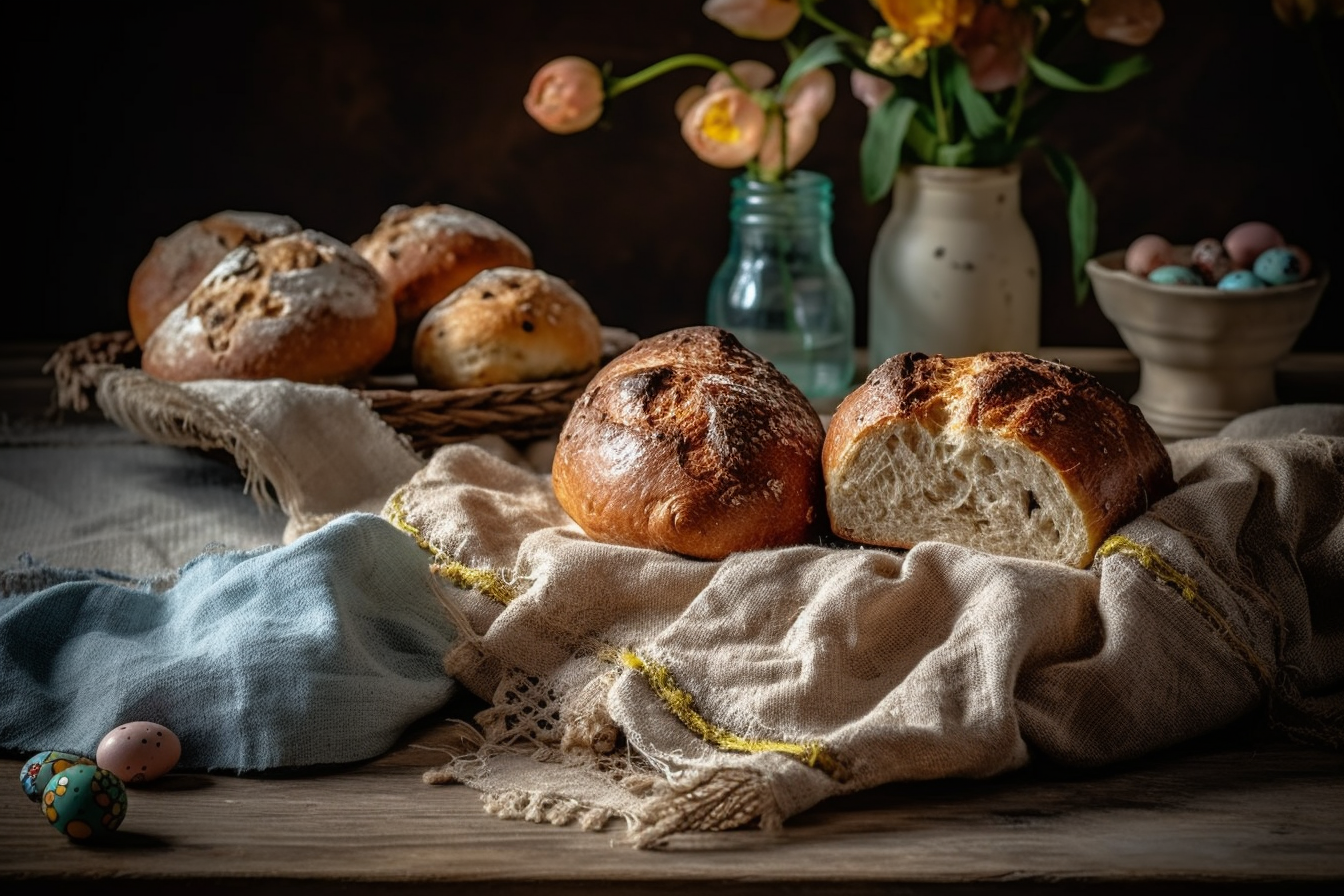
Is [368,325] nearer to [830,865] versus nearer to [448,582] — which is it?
[448,582]

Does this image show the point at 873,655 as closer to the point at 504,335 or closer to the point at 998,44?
the point at 504,335

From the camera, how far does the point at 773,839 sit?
1143 millimetres

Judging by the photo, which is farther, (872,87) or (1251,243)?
(872,87)

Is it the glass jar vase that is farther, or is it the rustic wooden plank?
the glass jar vase

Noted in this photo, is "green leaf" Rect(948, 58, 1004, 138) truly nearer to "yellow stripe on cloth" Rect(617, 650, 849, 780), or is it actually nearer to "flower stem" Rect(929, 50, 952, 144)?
"flower stem" Rect(929, 50, 952, 144)

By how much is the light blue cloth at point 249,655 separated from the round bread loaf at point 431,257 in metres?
0.73

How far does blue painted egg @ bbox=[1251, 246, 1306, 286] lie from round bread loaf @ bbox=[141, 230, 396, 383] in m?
1.25

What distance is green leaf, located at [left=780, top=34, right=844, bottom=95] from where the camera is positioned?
2.19 m

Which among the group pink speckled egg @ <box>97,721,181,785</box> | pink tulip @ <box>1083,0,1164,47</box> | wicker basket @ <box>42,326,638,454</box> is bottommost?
pink speckled egg @ <box>97,721,181,785</box>

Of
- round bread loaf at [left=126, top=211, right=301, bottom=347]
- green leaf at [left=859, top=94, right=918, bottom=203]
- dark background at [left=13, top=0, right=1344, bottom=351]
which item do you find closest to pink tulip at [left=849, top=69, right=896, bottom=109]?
green leaf at [left=859, top=94, right=918, bottom=203]

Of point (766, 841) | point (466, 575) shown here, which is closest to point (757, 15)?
point (466, 575)

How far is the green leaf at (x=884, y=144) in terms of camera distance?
2.19 m

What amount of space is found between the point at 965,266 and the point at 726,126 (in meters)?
0.42

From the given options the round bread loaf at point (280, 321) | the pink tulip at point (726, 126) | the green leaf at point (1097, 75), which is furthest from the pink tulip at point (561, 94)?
the green leaf at point (1097, 75)
